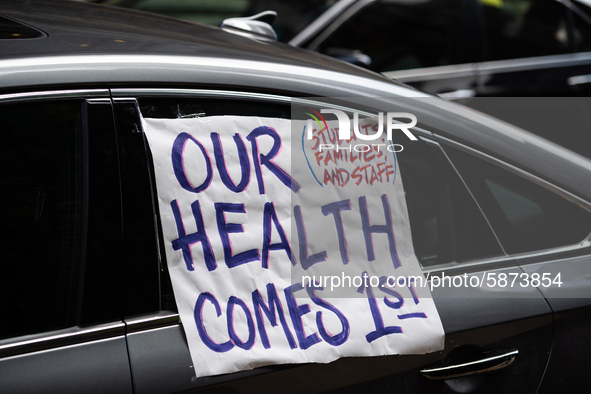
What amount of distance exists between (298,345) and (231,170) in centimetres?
41

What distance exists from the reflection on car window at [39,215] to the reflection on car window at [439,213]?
0.78 metres

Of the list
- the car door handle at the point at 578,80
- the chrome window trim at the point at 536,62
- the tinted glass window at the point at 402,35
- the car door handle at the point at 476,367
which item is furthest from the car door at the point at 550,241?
the car door handle at the point at 578,80

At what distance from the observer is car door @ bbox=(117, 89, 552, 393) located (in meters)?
1.21

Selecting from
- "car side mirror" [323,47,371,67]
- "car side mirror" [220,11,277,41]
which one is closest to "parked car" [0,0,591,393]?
"car side mirror" [220,11,277,41]

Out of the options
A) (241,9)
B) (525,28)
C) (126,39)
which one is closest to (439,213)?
(126,39)

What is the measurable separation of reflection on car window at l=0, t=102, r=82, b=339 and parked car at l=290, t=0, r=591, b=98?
2677 mm

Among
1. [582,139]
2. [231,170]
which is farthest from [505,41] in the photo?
[231,170]

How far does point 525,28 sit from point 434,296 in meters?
3.36

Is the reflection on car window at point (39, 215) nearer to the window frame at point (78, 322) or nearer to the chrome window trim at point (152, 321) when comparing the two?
the window frame at point (78, 322)

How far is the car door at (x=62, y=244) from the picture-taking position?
113 centimetres

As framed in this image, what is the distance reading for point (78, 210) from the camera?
118 centimetres

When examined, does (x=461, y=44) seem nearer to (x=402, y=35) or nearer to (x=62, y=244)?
(x=402, y=35)

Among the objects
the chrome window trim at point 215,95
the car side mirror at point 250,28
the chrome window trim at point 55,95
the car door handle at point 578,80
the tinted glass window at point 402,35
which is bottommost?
the chrome window trim at point 55,95

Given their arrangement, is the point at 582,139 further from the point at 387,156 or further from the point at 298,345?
the point at 298,345
